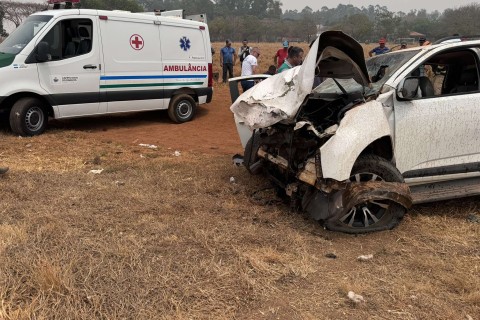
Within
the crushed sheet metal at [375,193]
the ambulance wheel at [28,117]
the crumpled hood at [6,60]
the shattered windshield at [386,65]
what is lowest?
the crushed sheet metal at [375,193]

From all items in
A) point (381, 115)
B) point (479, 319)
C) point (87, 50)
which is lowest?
point (479, 319)

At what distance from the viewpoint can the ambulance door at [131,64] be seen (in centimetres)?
859

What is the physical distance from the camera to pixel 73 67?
321 inches

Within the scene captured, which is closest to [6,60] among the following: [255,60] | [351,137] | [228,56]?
[255,60]

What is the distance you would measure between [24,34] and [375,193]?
694 centimetres

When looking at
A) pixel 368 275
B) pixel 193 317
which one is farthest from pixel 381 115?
pixel 193 317

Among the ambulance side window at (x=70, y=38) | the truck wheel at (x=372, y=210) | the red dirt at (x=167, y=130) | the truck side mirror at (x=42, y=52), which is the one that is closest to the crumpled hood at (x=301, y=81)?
the truck wheel at (x=372, y=210)

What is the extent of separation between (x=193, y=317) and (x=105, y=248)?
1.09 meters

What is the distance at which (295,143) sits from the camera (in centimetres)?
418

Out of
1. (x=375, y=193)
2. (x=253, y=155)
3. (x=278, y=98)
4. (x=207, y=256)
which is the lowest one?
(x=207, y=256)

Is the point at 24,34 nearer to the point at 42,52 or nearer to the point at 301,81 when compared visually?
the point at 42,52

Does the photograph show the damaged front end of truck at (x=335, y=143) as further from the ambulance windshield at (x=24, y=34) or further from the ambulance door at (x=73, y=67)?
the ambulance windshield at (x=24, y=34)

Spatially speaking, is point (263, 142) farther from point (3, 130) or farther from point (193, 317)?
point (3, 130)

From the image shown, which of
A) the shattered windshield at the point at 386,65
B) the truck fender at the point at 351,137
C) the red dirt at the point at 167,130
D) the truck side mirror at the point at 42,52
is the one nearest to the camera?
the truck fender at the point at 351,137
